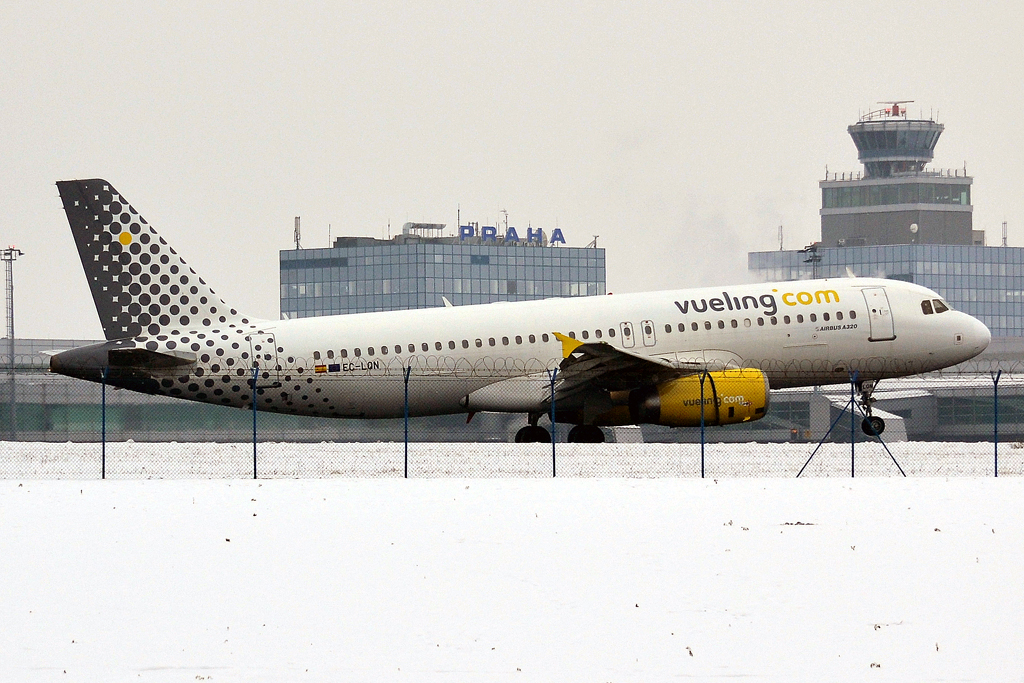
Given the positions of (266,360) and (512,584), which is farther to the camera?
(266,360)

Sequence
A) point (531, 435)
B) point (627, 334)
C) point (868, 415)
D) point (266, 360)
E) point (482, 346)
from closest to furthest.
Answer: point (266, 360)
point (868, 415)
point (482, 346)
point (627, 334)
point (531, 435)

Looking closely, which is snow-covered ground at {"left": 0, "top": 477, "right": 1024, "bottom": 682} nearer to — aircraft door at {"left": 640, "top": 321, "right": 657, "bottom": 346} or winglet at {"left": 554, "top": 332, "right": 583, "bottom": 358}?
winglet at {"left": 554, "top": 332, "right": 583, "bottom": 358}

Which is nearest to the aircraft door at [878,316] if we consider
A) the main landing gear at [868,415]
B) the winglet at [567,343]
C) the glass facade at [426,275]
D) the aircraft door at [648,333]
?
the main landing gear at [868,415]

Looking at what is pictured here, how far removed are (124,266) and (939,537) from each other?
914 inches

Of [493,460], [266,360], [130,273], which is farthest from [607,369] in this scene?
[130,273]

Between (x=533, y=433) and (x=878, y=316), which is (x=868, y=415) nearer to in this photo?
(x=878, y=316)

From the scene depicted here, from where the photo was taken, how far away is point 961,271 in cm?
18762

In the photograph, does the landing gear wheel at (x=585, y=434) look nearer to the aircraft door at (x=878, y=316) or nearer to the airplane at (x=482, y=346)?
the airplane at (x=482, y=346)

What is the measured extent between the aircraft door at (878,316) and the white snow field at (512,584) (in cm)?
1213

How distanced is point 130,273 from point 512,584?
21891mm

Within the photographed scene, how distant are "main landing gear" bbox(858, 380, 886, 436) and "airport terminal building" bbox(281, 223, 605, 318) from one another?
4407 inches

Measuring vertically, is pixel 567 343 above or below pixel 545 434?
above

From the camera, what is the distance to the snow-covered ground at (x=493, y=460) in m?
31.4

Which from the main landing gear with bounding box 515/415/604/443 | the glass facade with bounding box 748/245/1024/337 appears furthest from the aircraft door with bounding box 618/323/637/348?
the glass facade with bounding box 748/245/1024/337
